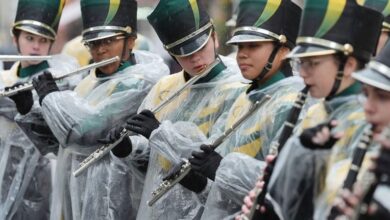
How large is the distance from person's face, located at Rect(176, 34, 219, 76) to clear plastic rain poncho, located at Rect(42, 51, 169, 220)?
90cm

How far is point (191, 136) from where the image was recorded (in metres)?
6.70

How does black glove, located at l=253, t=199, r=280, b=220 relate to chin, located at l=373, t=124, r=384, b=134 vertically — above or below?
below

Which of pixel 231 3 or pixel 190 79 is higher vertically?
pixel 190 79

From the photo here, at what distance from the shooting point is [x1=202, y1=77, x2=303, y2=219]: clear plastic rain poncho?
5891 millimetres

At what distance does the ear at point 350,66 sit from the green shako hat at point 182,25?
1.78m

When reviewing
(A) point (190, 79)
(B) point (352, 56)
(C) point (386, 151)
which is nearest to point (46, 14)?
(A) point (190, 79)

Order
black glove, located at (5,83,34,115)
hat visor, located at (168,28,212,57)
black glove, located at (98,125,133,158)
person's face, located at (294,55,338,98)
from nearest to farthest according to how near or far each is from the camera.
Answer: person's face, located at (294,55,338,98) < hat visor, located at (168,28,212,57) < black glove, located at (98,125,133,158) < black glove, located at (5,83,34,115)

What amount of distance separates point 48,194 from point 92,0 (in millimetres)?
1767

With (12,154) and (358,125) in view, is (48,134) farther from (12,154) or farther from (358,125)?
(358,125)

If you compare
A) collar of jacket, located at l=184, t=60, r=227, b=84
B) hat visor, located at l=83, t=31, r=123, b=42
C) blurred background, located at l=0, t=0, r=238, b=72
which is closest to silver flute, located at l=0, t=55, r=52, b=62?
hat visor, located at l=83, t=31, r=123, b=42

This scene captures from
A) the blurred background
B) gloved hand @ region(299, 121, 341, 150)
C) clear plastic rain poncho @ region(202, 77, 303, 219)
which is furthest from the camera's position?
the blurred background

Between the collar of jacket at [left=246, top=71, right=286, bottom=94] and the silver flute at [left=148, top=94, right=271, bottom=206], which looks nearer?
the silver flute at [left=148, top=94, right=271, bottom=206]

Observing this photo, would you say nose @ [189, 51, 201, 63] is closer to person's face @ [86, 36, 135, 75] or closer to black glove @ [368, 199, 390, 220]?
person's face @ [86, 36, 135, 75]

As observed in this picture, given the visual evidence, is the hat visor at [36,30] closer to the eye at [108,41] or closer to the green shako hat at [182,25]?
the eye at [108,41]
